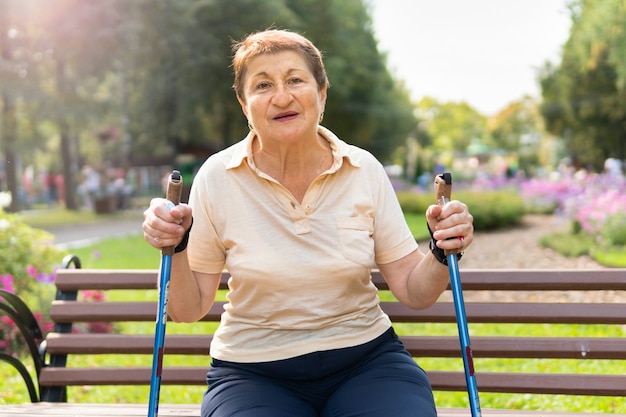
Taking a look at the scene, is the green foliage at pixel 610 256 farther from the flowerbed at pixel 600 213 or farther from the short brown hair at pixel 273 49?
the short brown hair at pixel 273 49

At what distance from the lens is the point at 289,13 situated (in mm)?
22359

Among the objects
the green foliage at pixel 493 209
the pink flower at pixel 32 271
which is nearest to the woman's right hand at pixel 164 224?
the pink flower at pixel 32 271

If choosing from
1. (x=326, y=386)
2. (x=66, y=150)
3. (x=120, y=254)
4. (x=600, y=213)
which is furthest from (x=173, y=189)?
(x=66, y=150)

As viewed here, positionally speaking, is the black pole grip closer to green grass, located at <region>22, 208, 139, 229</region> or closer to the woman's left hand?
the woman's left hand

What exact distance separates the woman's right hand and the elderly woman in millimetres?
31

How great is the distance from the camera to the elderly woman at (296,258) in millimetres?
2277

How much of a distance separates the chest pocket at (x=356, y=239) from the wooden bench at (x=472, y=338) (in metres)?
0.64

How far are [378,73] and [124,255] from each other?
85.4ft

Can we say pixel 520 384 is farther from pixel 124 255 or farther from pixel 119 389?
pixel 124 255

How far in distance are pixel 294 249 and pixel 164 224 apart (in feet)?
1.42

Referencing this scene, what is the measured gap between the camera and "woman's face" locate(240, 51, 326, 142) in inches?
92.8

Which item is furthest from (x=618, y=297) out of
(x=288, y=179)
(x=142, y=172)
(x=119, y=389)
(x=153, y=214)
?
(x=142, y=172)

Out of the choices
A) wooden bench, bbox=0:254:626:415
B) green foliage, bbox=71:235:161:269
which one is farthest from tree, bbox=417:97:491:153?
wooden bench, bbox=0:254:626:415

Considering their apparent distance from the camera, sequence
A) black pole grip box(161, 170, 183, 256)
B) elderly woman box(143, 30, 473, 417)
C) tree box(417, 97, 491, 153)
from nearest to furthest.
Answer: black pole grip box(161, 170, 183, 256), elderly woman box(143, 30, 473, 417), tree box(417, 97, 491, 153)
